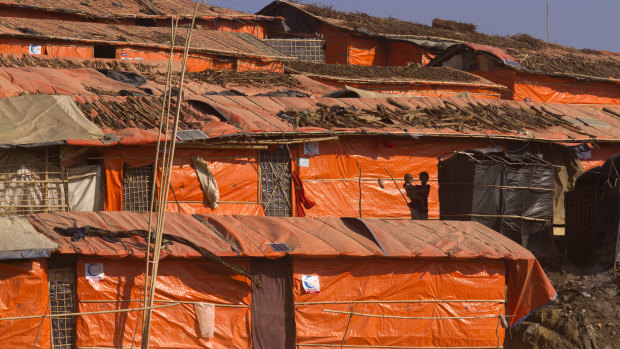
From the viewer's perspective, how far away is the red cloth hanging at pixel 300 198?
45.6 feet

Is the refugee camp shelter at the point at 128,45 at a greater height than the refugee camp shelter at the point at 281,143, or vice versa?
the refugee camp shelter at the point at 128,45

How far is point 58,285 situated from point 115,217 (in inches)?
45.9

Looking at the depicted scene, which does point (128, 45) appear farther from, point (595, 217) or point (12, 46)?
point (595, 217)

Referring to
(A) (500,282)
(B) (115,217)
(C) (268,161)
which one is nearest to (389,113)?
(C) (268,161)

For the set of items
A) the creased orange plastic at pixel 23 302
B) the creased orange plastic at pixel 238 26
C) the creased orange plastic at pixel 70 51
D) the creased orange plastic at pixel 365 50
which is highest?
the creased orange plastic at pixel 238 26

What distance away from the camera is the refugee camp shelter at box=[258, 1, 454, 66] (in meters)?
25.5

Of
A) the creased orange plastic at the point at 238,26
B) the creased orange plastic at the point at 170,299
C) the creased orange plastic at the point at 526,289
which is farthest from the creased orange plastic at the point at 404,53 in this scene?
the creased orange plastic at the point at 170,299

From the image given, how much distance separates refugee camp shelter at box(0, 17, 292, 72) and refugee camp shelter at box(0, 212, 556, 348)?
394 inches

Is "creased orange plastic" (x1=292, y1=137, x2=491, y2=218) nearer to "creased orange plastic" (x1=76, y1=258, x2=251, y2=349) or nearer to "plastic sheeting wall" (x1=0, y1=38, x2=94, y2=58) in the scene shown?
"creased orange plastic" (x1=76, y1=258, x2=251, y2=349)

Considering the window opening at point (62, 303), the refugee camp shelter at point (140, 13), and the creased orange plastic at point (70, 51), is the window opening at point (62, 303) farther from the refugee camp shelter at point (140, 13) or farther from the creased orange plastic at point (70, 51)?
the refugee camp shelter at point (140, 13)

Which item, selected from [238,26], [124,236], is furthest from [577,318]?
[238,26]

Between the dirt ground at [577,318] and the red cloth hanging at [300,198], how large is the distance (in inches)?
155

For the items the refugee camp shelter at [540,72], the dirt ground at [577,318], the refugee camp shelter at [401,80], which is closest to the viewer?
the dirt ground at [577,318]

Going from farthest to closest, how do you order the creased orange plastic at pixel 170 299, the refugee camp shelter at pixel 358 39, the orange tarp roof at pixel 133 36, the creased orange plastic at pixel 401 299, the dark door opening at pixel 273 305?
the refugee camp shelter at pixel 358 39, the orange tarp roof at pixel 133 36, the creased orange plastic at pixel 401 299, the dark door opening at pixel 273 305, the creased orange plastic at pixel 170 299
